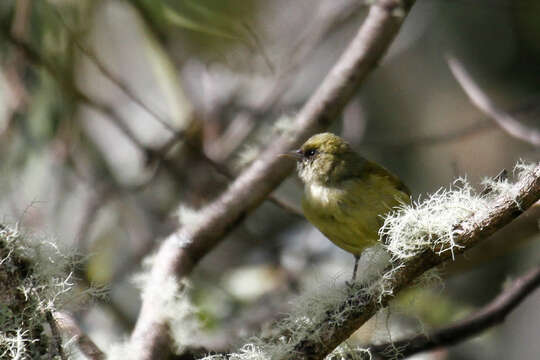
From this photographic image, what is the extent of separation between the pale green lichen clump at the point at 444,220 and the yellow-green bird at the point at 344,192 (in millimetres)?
850

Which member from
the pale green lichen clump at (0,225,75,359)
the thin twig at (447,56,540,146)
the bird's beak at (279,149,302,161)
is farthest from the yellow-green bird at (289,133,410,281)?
the pale green lichen clump at (0,225,75,359)

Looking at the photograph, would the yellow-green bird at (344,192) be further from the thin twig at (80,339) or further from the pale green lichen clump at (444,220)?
the thin twig at (80,339)

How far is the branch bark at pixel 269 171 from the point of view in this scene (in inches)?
112

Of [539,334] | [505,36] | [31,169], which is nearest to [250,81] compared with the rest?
[31,169]

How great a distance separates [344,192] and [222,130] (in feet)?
6.93

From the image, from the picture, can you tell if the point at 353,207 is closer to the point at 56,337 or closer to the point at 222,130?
the point at 56,337

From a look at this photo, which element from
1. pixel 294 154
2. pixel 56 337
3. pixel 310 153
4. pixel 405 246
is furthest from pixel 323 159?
pixel 56 337

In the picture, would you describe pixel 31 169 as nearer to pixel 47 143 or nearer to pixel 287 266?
pixel 47 143

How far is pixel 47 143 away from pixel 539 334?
4.08m

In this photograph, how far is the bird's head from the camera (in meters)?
3.18

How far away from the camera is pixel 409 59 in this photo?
6598 millimetres

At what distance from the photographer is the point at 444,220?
5.93ft

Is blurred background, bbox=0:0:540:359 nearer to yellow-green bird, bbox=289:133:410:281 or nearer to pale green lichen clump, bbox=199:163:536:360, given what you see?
yellow-green bird, bbox=289:133:410:281

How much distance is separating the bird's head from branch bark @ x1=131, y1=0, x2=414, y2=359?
0.19 meters
